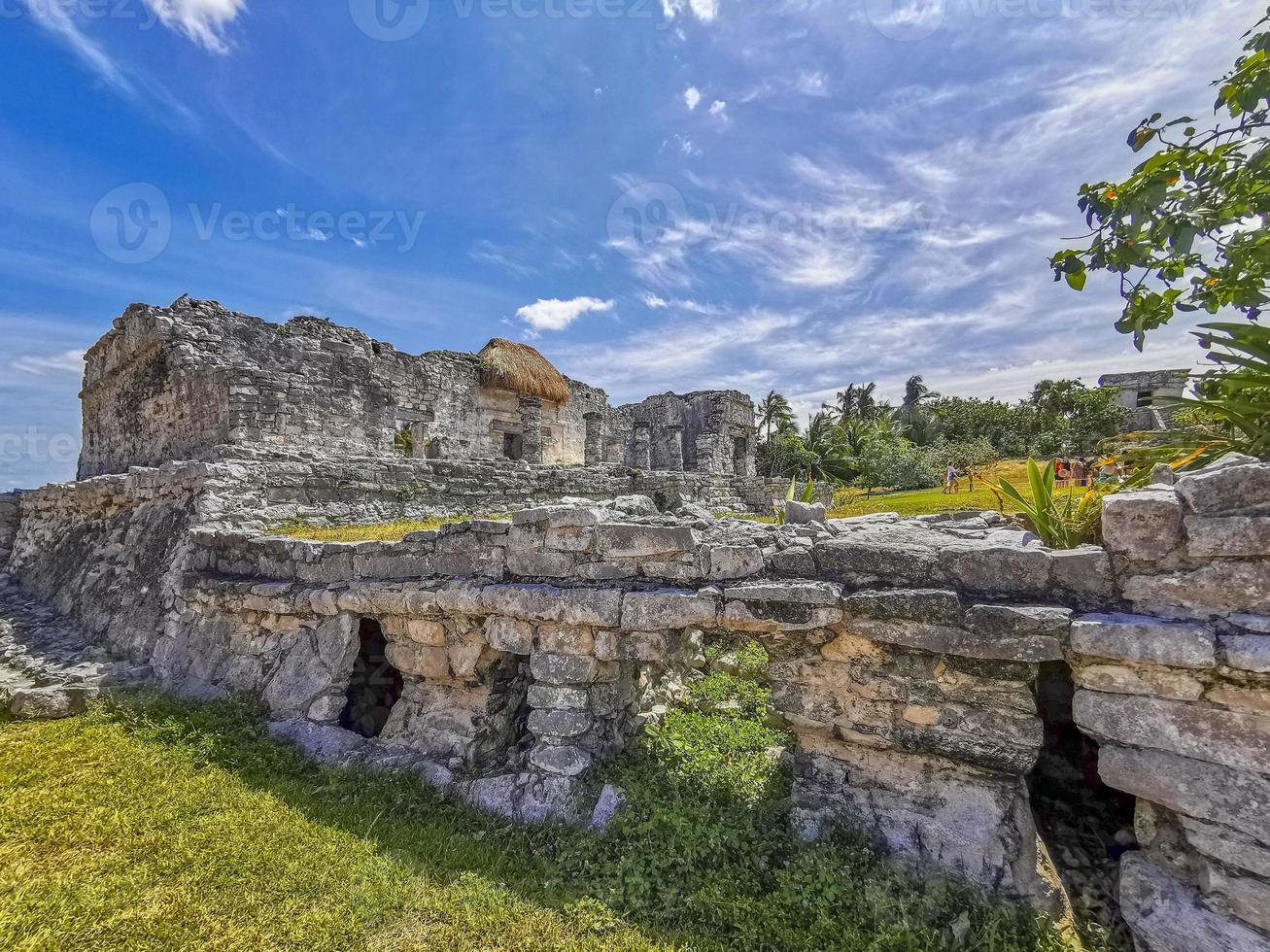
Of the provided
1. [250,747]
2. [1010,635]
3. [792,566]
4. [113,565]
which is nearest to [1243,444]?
[1010,635]

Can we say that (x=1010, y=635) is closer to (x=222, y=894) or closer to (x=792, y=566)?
(x=792, y=566)

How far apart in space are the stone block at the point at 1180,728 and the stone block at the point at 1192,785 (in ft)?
0.13

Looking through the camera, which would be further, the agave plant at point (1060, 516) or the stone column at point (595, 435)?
the stone column at point (595, 435)

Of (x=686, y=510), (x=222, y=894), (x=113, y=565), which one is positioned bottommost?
(x=222, y=894)

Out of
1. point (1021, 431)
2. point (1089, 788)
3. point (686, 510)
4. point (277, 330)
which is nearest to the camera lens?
point (1089, 788)

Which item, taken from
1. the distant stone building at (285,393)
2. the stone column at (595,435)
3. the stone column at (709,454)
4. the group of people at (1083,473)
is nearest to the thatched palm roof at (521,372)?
the distant stone building at (285,393)

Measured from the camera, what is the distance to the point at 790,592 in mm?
3467

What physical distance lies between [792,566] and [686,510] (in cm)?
186

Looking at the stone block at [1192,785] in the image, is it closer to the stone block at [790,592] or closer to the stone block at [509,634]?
the stone block at [790,592]

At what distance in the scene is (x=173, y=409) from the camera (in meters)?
9.82

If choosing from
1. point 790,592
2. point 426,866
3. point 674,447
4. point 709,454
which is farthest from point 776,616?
point 674,447

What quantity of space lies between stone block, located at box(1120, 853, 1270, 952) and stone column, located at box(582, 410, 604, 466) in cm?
1777

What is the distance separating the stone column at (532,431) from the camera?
16.3m

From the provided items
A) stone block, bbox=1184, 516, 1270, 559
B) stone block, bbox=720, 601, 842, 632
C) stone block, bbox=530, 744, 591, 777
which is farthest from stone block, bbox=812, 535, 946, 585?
stone block, bbox=530, 744, 591, 777
